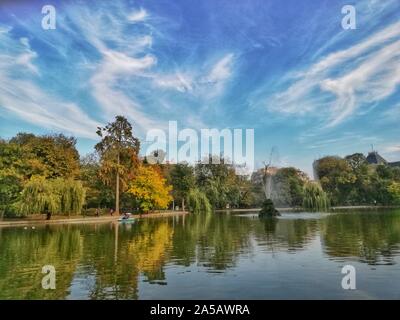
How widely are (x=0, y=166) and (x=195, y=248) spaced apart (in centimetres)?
2257

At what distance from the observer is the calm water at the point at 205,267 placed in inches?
344

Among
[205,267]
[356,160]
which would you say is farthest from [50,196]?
[356,160]

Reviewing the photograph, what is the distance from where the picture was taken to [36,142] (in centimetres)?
3647

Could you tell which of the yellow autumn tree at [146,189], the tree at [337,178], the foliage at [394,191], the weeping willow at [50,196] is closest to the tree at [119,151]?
the yellow autumn tree at [146,189]

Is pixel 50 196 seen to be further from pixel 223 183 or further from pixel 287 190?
pixel 223 183

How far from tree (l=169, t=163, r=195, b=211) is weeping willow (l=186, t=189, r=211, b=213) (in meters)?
1.68

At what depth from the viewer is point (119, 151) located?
42.7 metres

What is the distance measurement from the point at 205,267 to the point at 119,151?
32587 millimetres

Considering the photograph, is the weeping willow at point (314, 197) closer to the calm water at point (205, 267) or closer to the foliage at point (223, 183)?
the foliage at point (223, 183)

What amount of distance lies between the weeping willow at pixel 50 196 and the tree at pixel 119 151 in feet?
29.4

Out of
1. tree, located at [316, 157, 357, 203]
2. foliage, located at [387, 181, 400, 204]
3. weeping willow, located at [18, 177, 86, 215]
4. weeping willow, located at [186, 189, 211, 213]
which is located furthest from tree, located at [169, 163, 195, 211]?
foliage, located at [387, 181, 400, 204]

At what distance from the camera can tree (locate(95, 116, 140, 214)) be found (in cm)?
4222

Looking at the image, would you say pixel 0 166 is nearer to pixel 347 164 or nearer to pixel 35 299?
pixel 35 299
